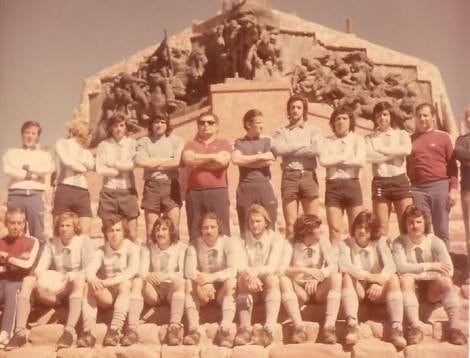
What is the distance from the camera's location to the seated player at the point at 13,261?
16.9 feet

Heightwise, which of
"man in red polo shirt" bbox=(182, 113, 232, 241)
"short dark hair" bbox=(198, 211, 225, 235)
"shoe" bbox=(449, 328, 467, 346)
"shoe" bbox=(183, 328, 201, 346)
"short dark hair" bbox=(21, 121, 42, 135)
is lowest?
"shoe" bbox=(449, 328, 467, 346)

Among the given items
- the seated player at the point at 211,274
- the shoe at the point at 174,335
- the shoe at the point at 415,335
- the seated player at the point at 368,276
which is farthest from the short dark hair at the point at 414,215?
the shoe at the point at 174,335

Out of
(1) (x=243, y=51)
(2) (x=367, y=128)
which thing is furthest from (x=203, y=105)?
(2) (x=367, y=128)

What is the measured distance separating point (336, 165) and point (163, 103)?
771cm

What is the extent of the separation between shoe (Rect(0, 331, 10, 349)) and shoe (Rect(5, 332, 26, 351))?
0.03m

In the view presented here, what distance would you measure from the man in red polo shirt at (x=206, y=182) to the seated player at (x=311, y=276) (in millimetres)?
750

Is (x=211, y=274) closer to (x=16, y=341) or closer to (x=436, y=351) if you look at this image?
(x=16, y=341)

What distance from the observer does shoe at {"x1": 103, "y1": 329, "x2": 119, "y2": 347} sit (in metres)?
4.89

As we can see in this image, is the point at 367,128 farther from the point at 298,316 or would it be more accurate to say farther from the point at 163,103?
the point at 298,316

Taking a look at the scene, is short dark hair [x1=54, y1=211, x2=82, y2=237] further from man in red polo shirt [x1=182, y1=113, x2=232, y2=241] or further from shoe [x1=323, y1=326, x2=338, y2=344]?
shoe [x1=323, y1=326, x2=338, y2=344]

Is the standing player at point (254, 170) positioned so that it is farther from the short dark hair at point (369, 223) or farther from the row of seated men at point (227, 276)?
the short dark hair at point (369, 223)

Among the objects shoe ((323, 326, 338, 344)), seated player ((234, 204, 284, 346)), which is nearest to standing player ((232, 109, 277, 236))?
seated player ((234, 204, 284, 346))

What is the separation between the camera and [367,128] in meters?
10.7

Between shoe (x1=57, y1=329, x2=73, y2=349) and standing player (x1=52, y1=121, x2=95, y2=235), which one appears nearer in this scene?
shoe (x1=57, y1=329, x2=73, y2=349)
